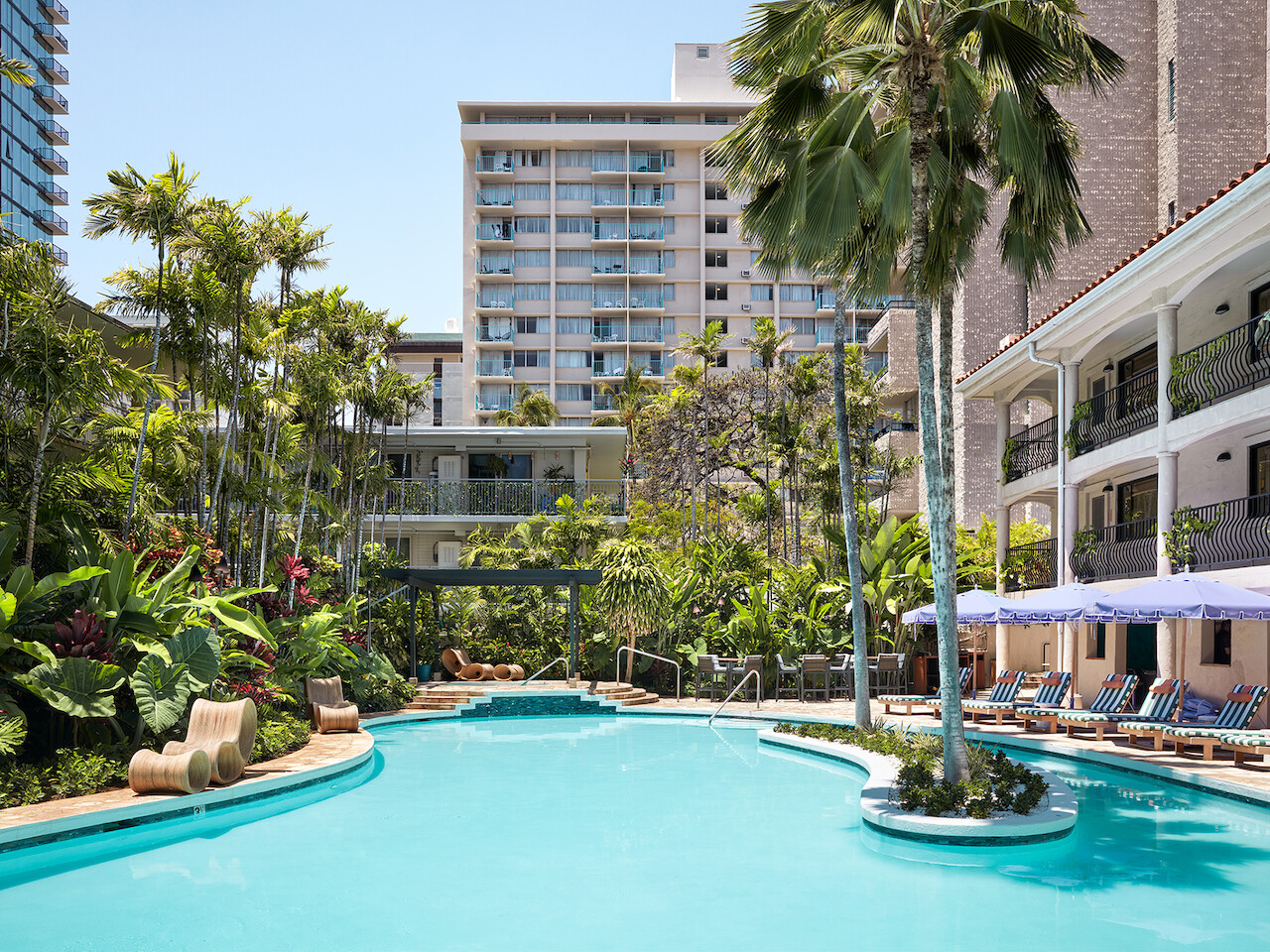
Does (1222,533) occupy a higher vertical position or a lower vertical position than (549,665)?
higher

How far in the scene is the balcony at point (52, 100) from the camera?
62906mm

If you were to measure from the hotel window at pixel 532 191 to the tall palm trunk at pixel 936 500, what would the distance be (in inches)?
2273

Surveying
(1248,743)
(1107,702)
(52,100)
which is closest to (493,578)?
(1107,702)

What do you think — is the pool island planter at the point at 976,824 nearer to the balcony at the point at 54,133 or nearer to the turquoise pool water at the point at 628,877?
the turquoise pool water at the point at 628,877

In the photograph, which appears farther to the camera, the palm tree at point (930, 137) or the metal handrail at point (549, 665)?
the metal handrail at point (549, 665)

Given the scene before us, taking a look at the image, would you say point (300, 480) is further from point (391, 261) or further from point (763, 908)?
point (763, 908)

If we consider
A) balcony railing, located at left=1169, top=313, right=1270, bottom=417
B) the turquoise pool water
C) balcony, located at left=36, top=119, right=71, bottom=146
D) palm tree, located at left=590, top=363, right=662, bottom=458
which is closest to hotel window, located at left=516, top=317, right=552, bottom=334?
palm tree, located at left=590, top=363, right=662, bottom=458

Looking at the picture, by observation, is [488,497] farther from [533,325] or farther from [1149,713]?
[533,325]

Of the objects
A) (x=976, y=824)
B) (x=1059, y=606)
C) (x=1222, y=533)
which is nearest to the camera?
(x=976, y=824)

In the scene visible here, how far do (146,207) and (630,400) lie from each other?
125 ft

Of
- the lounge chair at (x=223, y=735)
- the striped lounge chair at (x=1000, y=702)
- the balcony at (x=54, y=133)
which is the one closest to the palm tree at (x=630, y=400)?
the striped lounge chair at (x=1000, y=702)

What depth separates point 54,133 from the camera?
2527 inches

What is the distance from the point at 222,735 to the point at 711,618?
14642 mm

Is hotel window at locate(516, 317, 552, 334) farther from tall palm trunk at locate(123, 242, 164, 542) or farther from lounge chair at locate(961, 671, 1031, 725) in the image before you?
tall palm trunk at locate(123, 242, 164, 542)
